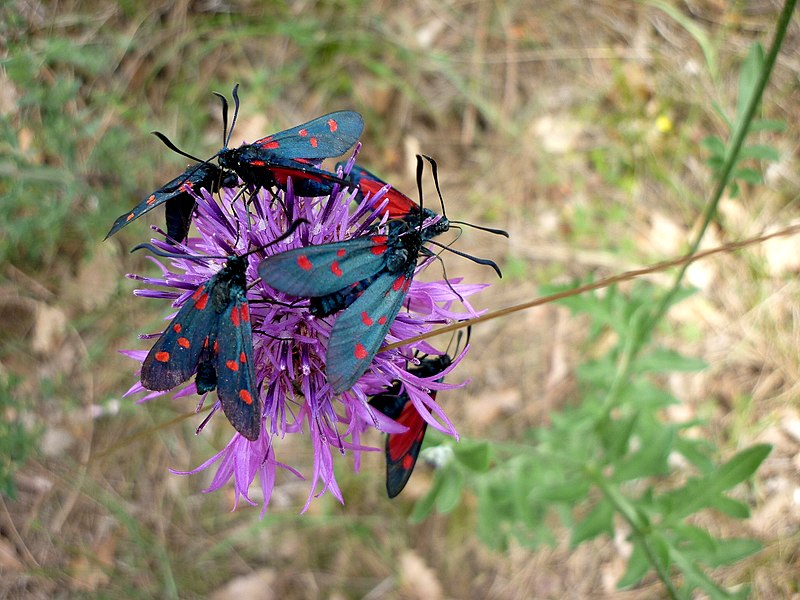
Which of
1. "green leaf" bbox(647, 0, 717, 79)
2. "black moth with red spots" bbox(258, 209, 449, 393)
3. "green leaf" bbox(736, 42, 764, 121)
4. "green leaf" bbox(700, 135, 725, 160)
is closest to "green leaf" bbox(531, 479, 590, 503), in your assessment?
"black moth with red spots" bbox(258, 209, 449, 393)

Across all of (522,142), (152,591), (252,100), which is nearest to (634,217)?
(522,142)

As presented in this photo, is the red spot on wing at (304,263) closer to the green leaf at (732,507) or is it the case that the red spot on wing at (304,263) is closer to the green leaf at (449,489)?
the green leaf at (449,489)

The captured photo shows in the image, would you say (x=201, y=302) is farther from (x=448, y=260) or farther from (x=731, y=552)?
(x=448, y=260)

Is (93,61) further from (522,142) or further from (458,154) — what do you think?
(522,142)

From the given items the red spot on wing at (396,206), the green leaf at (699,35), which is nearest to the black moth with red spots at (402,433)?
the red spot on wing at (396,206)

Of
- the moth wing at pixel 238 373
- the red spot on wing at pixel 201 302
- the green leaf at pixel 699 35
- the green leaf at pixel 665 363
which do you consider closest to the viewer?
the moth wing at pixel 238 373

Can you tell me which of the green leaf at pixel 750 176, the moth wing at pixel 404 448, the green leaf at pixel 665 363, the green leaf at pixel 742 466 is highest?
the green leaf at pixel 750 176

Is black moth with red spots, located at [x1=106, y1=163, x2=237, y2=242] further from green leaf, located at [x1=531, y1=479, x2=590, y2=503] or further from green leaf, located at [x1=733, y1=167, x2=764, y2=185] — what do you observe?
green leaf, located at [x1=733, y1=167, x2=764, y2=185]
